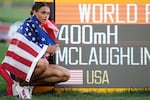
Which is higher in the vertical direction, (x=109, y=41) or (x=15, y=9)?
(x=15, y=9)

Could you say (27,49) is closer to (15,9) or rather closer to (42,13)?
(42,13)

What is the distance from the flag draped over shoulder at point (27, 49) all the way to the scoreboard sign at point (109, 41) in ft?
1.68

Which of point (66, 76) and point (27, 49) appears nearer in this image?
point (27, 49)

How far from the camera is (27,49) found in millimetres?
8125

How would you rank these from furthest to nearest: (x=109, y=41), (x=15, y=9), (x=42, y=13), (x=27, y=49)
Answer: (x=15, y=9)
(x=109, y=41)
(x=42, y=13)
(x=27, y=49)

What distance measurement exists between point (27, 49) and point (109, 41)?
109cm

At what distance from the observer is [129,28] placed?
339 inches

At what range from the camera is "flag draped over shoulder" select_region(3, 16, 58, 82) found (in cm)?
809

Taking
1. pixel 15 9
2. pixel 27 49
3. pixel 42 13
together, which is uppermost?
pixel 15 9

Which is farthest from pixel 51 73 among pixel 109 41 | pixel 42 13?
pixel 109 41

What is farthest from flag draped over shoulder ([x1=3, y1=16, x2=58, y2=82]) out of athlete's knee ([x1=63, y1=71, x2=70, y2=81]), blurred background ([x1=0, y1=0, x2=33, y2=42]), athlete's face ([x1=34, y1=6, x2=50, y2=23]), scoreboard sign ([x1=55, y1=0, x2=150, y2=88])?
blurred background ([x1=0, y1=0, x2=33, y2=42])

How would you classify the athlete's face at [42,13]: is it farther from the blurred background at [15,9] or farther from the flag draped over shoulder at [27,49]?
the blurred background at [15,9]

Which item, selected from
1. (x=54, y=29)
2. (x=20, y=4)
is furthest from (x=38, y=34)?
(x=20, y=4)

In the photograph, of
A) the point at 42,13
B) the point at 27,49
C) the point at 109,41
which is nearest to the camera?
the point at 27,49
